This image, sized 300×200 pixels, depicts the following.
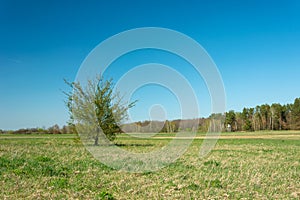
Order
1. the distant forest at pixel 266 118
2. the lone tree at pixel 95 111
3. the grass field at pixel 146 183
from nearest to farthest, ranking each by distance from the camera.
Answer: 1. the grass field at pixel 146 183
2. the lone tree at pixel 95 111
3. the distant forest at pixel 266 118

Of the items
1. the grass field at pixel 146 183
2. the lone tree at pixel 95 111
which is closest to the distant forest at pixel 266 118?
the lone tree at pixel 95 111

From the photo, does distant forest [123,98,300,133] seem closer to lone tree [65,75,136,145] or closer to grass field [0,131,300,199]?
lone tree [65,75,136,145]

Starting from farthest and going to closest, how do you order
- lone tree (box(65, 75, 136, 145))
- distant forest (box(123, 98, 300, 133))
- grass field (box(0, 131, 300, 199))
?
distant forest (box(123, 98, 300, 133))
lone tree (box(65, 75, 136, 145))
grass field (box(0, 131, 300, 199))

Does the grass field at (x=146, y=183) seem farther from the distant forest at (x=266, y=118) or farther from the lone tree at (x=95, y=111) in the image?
the distant forest at (x=266, y=118)

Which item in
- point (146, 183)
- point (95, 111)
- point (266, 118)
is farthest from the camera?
point (266, 118)

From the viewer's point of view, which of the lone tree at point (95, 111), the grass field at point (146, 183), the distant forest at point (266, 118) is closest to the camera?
the grass field at point (146, 183)

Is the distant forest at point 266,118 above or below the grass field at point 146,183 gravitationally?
above

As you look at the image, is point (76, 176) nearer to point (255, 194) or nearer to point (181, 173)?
point (181, 173)

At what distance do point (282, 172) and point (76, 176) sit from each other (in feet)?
25.3

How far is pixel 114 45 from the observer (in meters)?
15.4

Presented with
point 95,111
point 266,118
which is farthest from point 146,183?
point 266,118

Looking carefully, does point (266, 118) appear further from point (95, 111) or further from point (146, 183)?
point (146, 183)

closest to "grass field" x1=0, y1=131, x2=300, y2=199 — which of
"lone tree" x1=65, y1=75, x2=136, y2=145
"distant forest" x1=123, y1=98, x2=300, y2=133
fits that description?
"lone tree" x1=65, y1=75, x2=136, y2=145

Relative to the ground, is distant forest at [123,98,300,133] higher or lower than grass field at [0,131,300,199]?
higher
